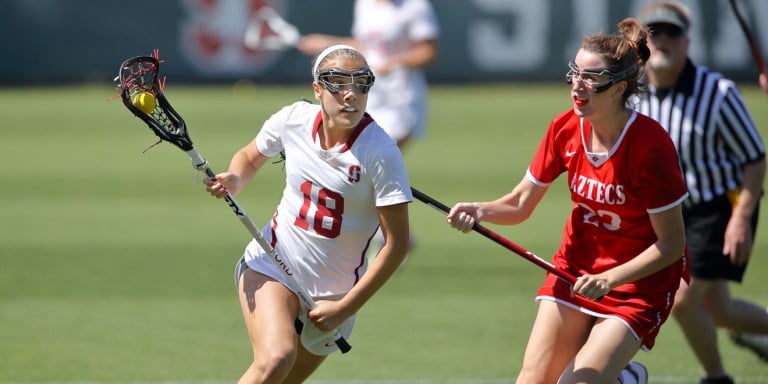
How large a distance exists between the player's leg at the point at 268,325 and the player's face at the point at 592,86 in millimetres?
1633

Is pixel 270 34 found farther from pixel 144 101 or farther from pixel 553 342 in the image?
pixel 553 342

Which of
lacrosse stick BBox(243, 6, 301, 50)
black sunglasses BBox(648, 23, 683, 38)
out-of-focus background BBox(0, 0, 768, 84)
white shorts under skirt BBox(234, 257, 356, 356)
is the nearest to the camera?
white shorts under skirt BBox(234, 257, 356, 356)

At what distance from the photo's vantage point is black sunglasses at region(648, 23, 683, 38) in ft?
22.5

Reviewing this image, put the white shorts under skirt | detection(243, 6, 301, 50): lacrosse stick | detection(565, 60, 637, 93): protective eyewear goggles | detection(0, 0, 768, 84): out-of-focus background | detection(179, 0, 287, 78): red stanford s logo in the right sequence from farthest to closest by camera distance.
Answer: detection(0, 0, 768, 84): out-of-focus background, detection(179, 0, 287, 78): red stanford s logo, detection(243, 6, 301, 50): lacrosse stick, the white shorts under skirt, detection(565, 60, 637, 93): protective eyewear goggles

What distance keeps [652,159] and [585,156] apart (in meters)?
0.35

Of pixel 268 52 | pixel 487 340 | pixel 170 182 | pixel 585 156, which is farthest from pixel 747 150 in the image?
pixel 268 52

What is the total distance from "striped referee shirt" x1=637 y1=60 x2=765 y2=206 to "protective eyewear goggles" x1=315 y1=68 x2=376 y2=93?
Answer: 7.16ft

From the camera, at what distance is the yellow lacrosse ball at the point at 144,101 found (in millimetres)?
5289

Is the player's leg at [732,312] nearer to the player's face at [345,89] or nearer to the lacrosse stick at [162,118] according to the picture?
the lacrosse stick at [162,118]

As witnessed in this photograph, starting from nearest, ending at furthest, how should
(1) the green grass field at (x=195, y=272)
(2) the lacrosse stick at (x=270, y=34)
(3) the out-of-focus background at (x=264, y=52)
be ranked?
(1) the green grass field at (x=195, y=272)
(2) the lacrosse stick at (x=270, y=34)
(3) the out-of-focus background at (x=264, y=52)

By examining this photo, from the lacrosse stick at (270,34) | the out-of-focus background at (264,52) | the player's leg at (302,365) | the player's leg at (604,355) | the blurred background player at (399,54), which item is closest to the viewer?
the player's leg at (604,355)

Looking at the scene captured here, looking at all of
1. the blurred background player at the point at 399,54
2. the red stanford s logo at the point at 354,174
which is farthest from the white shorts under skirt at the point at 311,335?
the blurred background player at the point at 399,54

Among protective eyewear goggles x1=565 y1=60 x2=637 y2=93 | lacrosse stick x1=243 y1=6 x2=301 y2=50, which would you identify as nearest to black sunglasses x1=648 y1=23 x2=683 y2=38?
protective eyewear goggles x1=565 y1=60 x2=637 y2=93

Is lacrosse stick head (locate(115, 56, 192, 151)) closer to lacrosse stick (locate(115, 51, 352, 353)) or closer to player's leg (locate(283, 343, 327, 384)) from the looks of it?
lacrosse stick (locate(115, 51, 352, 353))
